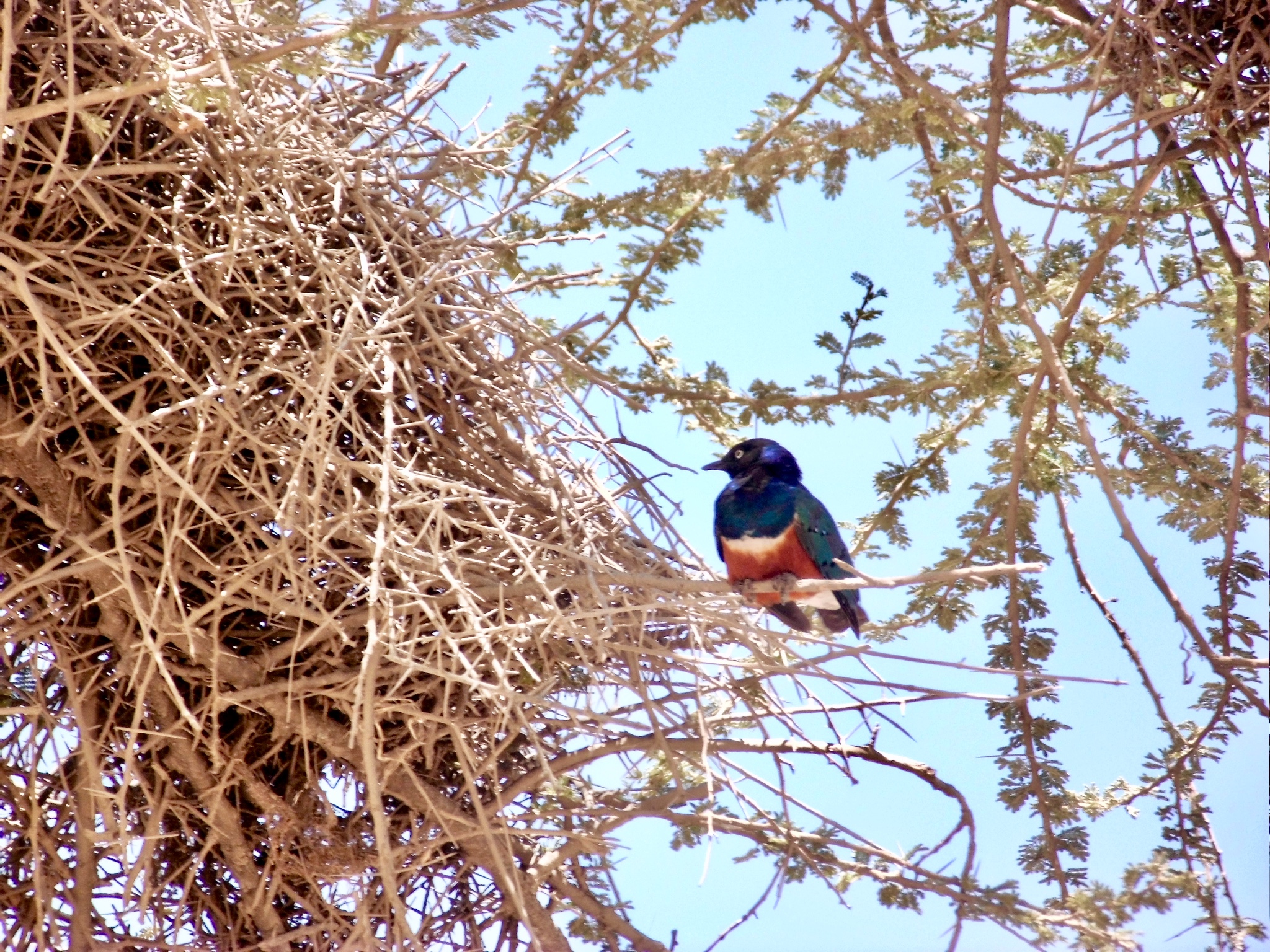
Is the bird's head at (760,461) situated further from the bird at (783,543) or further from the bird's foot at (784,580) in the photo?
the bird's foot at (784,580)

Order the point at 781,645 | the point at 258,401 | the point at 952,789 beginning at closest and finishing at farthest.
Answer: the point at 781,645 → the point at 258,401 → the point at 952,789

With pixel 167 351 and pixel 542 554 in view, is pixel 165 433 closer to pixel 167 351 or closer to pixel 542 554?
pixel 167 351

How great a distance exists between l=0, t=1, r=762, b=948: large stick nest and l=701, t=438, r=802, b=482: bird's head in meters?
0.89

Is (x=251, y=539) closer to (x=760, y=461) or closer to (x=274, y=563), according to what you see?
(x=274, y=563)

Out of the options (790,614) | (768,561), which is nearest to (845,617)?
(790,614)

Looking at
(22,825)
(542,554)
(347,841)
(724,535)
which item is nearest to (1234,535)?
(724,535)

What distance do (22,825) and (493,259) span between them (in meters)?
1.59

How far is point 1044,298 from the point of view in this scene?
309 centimetres

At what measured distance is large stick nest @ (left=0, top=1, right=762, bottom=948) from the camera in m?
2.32

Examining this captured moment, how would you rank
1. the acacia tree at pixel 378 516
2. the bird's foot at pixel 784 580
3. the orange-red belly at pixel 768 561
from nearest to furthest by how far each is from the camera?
the acacia tree at pixel 378 516, the bird's foot at pixel 784 580, the orange-red belly at pixel 768 561

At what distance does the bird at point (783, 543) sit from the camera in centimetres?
Result: 342

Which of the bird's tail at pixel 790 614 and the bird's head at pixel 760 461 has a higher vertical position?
the bird's head at pixel 760 461

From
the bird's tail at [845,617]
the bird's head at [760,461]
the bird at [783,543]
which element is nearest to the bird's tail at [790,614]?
the bird at [783,543]

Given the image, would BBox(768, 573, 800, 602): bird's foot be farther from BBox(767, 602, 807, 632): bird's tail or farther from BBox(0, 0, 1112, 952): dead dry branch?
BBox(0, 0, 1112, 952): dead dry branch
